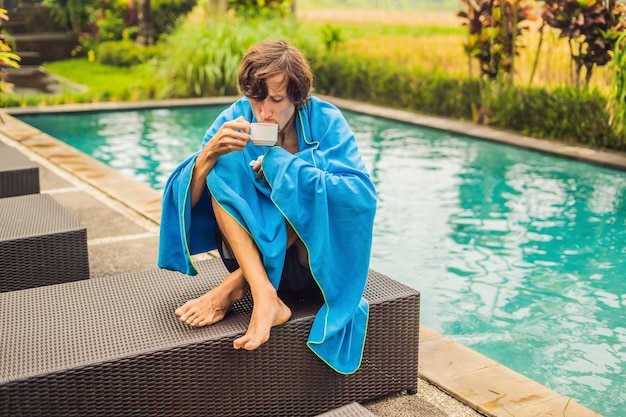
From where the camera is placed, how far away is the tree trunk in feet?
51.2

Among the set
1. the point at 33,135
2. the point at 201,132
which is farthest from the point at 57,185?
the point at 201,132

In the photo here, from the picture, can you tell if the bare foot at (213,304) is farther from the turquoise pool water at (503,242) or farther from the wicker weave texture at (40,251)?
the turquoise pool water at (503,242)

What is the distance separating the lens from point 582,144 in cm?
783

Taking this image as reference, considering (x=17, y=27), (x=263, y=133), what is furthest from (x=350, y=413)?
(x=17, y=27)

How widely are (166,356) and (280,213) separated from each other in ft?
1.87

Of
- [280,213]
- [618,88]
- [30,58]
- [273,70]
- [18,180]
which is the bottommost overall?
[30,58]

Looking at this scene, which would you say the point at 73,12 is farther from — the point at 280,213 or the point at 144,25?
the point at 280,213

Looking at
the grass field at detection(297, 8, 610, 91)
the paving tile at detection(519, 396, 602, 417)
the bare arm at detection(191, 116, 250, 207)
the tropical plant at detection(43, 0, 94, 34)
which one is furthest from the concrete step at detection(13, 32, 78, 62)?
the paving tile at detection(519, 396, 602, 417)

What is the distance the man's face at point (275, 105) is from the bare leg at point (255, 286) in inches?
13.7

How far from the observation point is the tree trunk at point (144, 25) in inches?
615

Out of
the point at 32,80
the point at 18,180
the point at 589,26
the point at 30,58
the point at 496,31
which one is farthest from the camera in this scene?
the point at 30,58

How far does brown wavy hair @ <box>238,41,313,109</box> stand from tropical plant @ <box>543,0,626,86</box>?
20.1ft

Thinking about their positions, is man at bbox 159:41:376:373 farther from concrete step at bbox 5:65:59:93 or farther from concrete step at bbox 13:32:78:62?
concrete step at bbox 13:32:78:62

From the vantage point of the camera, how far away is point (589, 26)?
7973 mm
